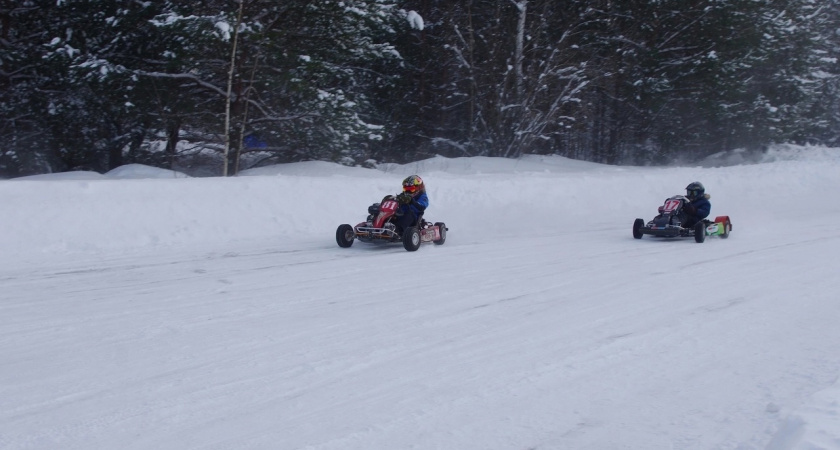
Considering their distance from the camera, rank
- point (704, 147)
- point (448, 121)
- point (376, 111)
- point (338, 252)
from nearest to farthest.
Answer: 1. point (338, 252)
2. point (376, 111)
3. point (448, 121)
4. point (704, 147)

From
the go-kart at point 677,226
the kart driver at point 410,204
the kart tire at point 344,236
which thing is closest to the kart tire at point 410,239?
the kart driver at point 410,204

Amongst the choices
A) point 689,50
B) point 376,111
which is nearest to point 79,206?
point 376,111

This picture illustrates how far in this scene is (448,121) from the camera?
28672 mm

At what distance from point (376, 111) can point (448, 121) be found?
4.40 m

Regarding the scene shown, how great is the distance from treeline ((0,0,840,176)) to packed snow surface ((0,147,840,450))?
655 cm

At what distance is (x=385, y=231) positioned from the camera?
1151 cm

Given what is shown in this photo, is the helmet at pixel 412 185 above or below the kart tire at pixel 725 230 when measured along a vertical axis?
above

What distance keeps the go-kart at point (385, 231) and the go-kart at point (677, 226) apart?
12.8 ft

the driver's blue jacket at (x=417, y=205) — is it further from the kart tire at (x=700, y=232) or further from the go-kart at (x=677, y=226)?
the kart tire at (x=700, y=232)

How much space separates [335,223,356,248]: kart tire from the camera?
1148 cm

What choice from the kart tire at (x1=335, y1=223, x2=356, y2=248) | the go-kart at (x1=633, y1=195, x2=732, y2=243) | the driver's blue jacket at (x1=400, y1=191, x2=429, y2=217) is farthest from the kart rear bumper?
the kart tire at (x1=335, y1=223, x2=356, y2=248)

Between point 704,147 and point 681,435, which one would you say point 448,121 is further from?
point 681,435

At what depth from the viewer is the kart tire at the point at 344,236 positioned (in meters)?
11.5

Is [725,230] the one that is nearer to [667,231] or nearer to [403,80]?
[667,231]
